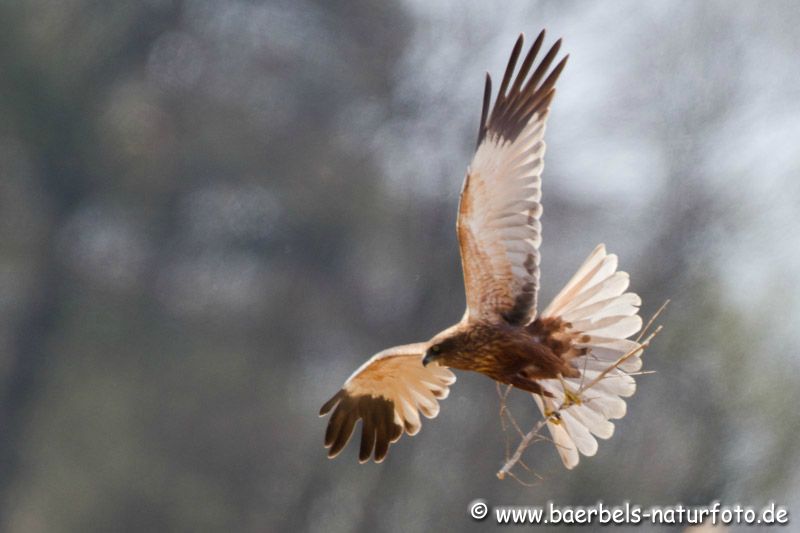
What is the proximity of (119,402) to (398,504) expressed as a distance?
2348 mm

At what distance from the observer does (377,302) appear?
26.1ft

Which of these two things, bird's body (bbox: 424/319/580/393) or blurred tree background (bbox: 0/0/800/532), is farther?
blurred tree background (bbox: 0/0/800/532)

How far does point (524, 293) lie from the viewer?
3.57 m

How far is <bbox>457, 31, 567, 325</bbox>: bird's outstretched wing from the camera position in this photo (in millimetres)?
3469

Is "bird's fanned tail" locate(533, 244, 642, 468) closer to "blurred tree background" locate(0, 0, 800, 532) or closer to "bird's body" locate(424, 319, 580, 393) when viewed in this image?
"bird's body" locate(424, 319, 580, 393)

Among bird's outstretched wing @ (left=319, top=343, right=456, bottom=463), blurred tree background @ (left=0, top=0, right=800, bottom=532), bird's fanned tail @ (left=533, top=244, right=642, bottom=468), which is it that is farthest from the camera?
blurred tree background @ (left=0, top=0, right=800, bottom=532)

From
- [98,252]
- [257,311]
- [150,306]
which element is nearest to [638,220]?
[257,311]

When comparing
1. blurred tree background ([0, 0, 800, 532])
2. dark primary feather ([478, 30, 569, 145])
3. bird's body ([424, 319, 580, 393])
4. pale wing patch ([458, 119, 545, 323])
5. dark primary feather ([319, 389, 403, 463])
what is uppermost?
blurred tree background ([0, 0, 800, 532])

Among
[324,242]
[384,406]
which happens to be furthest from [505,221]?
[324,242]

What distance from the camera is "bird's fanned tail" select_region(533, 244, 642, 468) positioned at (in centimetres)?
346

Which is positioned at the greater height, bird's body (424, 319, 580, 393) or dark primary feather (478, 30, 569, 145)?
dark primary feather (478, 30, 569, 145)

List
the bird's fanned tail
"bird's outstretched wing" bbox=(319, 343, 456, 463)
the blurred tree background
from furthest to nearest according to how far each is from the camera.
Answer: the blurred tree background → "bird's outstretched wing" bbox=(319, 343, 456, 463) → the bird's fanned tail

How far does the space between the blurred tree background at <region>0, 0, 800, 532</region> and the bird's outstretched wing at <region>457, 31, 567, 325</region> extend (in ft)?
8.87

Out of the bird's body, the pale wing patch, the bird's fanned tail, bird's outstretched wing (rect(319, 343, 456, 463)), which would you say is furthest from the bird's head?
bird's outstretched wing (rect(319, 343, 456, 463))
